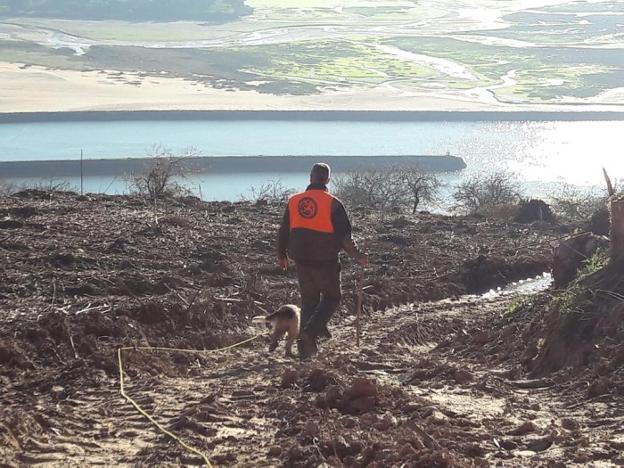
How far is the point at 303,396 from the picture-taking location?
7.14m

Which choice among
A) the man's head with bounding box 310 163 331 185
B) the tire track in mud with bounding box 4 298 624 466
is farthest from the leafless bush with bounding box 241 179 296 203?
the tire track in mud with bounding box 4 298 624 466

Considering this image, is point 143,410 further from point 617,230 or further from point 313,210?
point 617,230

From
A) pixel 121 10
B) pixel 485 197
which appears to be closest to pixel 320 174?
pixel 485 197

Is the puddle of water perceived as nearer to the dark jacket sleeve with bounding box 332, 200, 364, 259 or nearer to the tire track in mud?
the tire track in mud

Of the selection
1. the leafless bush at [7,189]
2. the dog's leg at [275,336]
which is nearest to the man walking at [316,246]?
the dog's leg at [275,336]

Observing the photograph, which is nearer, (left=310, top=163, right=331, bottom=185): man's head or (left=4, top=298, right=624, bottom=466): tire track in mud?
(left=4, top=298, right=624, bottom=466): tire track in mud

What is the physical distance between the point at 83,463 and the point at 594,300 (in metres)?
4.88

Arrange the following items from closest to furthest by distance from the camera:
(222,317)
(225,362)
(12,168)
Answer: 1. (225,362)
2. (222,317)
3. (12,168)

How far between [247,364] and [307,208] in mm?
1551

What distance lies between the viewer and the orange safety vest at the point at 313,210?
8820 millimetres

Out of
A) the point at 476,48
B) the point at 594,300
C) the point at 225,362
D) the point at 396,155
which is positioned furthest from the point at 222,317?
the point at 476,48

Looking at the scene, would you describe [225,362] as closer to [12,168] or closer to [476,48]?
[12,168]

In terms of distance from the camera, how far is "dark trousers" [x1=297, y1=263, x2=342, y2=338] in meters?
9.12

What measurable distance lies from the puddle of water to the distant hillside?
97166 mm
